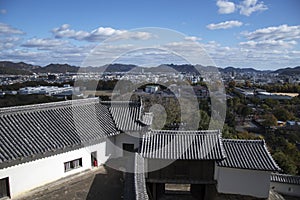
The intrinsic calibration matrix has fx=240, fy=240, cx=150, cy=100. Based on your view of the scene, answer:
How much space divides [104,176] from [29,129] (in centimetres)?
398

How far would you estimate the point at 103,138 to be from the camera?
1205 cm

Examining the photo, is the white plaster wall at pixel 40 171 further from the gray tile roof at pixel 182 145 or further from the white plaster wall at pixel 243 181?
the white plaster wall at pixel 243 181

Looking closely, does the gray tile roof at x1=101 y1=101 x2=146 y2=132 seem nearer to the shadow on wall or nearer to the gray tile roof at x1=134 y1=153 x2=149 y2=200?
the shadow on wall

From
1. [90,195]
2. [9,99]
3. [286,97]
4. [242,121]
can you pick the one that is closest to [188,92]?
[242,121]

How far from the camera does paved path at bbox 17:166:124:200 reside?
9.48 metres

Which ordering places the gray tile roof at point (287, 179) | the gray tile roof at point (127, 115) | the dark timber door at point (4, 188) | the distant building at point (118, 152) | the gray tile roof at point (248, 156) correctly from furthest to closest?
the gray tile roof at point (287, 179) → the gray tile roof at point (127, 115) → the gray tile roof at point (248, 156) → the distant building at point (118, 152) → the dark timber door at point (4, 188)

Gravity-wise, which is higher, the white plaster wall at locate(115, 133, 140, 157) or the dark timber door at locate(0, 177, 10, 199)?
the white plaster wall at locate(115, 133, 140, 157)

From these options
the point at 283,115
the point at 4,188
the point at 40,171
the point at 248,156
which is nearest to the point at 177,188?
the point at 248,156

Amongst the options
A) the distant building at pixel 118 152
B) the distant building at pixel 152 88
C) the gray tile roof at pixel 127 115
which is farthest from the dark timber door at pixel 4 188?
the distant building at pixel 152 88

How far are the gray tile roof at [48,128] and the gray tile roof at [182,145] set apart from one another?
224cm

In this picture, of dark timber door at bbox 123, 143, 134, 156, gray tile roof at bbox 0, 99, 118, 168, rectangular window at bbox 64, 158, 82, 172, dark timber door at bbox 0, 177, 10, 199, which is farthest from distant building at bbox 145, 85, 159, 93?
dark timber door at bbox 0, 177, 10, 199

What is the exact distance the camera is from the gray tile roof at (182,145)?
35.6 ft

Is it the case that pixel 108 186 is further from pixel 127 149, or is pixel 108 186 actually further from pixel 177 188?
pixel 177 188

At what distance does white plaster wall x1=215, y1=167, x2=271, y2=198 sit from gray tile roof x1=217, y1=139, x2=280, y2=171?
1.22ft
